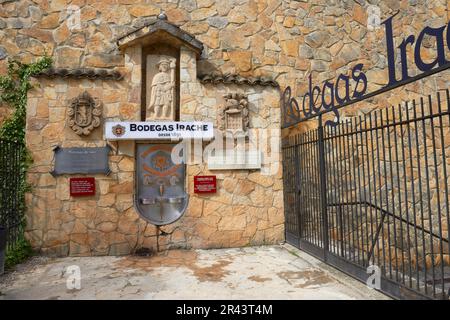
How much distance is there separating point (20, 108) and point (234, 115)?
14.5 feet

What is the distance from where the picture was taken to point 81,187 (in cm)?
555

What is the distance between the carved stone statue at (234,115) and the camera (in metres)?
6.11

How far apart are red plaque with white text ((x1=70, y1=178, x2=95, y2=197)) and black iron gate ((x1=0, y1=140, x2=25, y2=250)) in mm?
951

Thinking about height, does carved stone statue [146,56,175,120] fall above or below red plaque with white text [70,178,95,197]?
above

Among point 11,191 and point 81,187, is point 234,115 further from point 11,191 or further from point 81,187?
point 11,191

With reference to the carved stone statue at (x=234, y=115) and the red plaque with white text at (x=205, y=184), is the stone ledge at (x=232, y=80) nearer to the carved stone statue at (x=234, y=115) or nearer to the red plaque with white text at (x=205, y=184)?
the carved stone statue at (x=234, y=115)

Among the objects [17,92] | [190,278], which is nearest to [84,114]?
[17,92]

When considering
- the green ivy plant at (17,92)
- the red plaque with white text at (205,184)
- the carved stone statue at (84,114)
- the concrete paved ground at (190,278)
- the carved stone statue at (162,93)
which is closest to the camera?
the concrete paved ground at (190,278)

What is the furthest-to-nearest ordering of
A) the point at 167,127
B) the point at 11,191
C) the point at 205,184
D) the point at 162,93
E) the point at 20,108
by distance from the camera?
1. the point at 20,108
2. the point at 162,93
3. the point at 205,184
4. the point at 167,127
5. the point at 11,191

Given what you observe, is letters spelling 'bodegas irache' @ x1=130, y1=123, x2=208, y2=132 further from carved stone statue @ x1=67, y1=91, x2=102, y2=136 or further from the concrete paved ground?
the concrete paved ground

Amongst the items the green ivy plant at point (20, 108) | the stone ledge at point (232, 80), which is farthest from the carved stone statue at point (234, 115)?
the green ivy plant at point (20, 108)

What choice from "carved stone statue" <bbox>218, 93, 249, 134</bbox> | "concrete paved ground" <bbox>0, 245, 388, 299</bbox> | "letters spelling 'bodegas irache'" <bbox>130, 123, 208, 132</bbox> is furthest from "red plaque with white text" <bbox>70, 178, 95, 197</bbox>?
"carved stone statue" <bbox>218, 93, 249, 134</bbox>

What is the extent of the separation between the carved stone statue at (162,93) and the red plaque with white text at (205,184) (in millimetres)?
1345

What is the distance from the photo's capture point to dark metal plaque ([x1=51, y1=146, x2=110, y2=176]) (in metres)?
5.58
